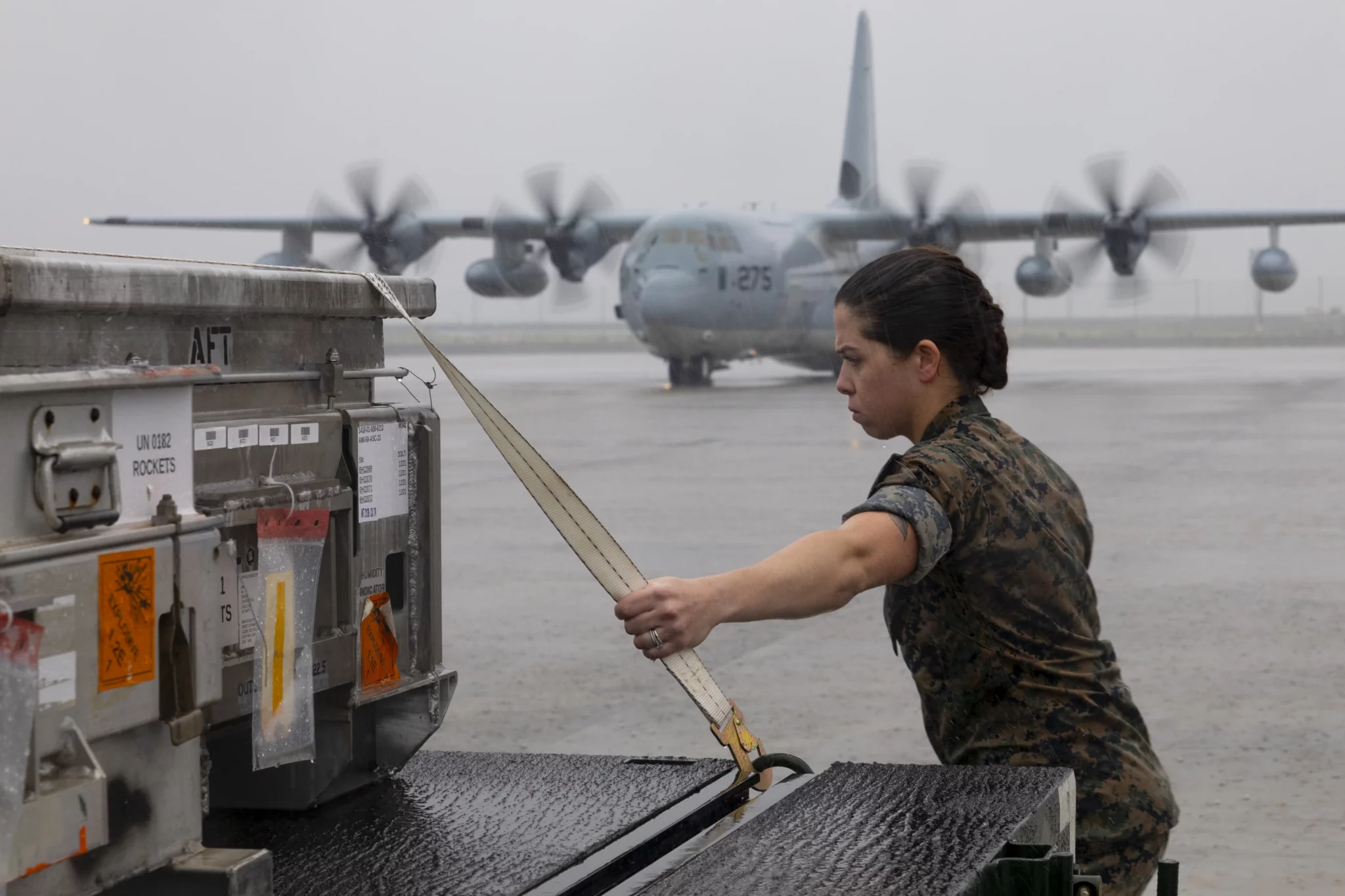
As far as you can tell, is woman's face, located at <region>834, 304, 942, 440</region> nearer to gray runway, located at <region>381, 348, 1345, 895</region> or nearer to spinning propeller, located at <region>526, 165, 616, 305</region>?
gray runway, located at <region>381, 348, 1345, 895</region>

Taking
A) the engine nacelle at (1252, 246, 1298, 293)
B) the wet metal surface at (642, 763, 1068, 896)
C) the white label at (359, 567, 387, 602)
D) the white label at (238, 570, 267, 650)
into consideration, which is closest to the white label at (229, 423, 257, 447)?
the white label at (238, 570, 267, 650)

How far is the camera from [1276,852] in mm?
4258

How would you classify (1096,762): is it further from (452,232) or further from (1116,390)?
(452,232)

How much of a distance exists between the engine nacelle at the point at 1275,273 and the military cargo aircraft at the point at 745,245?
1.3 inches

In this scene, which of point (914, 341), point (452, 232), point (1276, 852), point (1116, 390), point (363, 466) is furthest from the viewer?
point (452, 232)

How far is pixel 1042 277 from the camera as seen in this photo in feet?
119

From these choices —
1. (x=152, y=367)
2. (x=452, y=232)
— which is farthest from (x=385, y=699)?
(x=452, y=232)

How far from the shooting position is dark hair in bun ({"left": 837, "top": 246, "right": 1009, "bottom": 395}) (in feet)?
7.52

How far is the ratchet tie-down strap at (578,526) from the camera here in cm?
183

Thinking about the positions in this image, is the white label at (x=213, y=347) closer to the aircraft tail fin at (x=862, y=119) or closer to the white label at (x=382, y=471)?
the white label at (x=382, y=471)

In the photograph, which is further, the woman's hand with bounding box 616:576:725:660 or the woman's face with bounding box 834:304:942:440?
the woman's face with bounding box 834:304:942:440

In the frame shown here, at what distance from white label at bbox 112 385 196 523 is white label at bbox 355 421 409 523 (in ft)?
1.43

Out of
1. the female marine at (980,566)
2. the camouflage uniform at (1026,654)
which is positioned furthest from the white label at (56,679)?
the camouflage uniform at (1026,654)

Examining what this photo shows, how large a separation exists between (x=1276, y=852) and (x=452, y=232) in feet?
114
